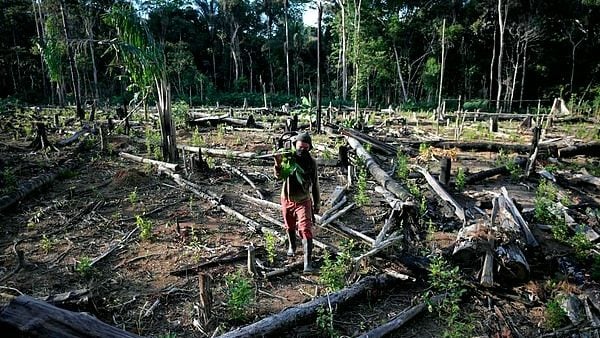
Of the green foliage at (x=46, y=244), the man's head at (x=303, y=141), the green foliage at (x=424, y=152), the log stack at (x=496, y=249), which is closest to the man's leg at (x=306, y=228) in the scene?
the man's head at (x=303, y=141)

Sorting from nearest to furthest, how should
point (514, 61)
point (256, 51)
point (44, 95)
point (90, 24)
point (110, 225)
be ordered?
point (110, 225)
point (90, 24)
point (514, 61)
point (44, 95)
point (256, 51)

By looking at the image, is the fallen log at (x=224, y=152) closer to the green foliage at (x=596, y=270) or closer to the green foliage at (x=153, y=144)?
the green foliage at (x=153, y=144)

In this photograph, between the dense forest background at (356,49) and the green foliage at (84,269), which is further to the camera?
the dense forest background at (356,49)

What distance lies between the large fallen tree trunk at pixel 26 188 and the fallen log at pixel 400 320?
22.3 ft

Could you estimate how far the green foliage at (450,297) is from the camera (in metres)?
3.71

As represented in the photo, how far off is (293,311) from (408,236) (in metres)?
1.91

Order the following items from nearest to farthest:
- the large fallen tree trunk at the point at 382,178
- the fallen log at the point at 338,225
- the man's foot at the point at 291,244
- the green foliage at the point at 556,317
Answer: the green foliage at the point at 556,317
the man's foot at the point at 291,244
the fallen log at the point at 338,225
the large fallen tree trunk at the point at 382,178

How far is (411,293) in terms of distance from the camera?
4551mm

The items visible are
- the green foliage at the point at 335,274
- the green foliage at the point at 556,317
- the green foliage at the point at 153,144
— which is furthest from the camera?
the green foliage at the point at 153,144

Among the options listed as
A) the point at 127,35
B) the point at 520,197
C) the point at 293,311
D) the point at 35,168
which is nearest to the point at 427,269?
the point at 293,311

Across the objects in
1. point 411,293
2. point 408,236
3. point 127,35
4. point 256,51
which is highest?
point 256,51

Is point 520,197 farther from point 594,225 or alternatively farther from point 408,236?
point 408,236

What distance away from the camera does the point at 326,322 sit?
152 inches

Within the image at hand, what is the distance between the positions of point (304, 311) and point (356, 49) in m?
22.1
